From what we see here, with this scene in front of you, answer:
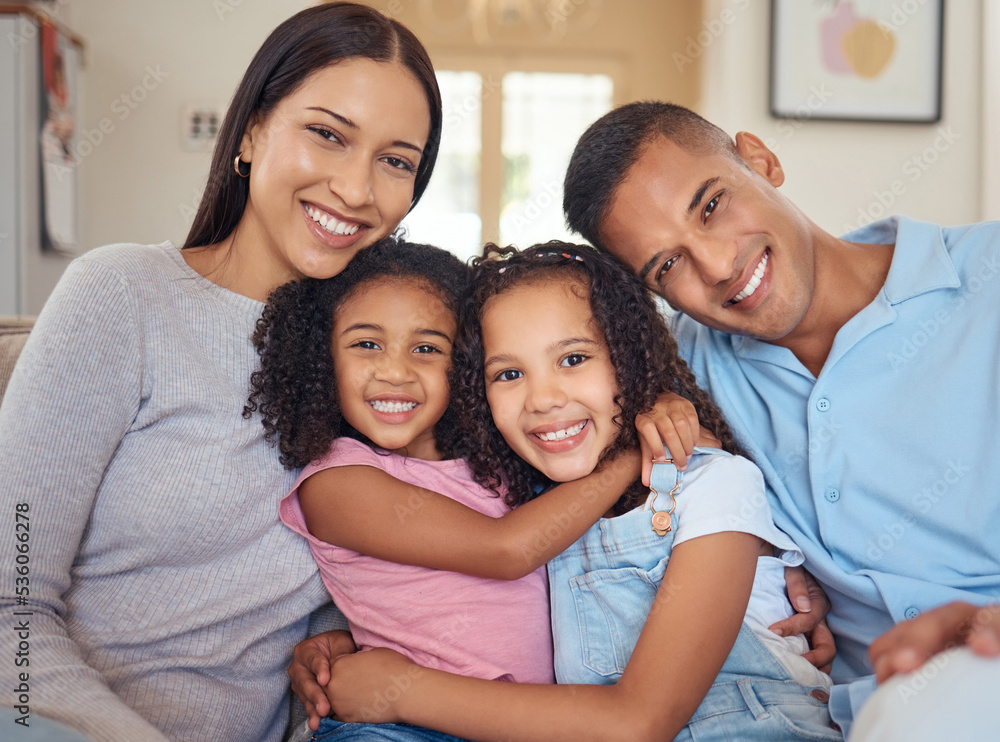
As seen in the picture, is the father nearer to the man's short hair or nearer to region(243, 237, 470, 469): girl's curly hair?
the man's short hair

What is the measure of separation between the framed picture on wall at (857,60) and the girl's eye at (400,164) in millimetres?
2383

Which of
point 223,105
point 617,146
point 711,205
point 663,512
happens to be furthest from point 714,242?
point 223,105

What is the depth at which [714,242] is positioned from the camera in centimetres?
127

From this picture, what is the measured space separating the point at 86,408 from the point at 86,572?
232 mm

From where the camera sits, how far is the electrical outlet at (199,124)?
3.46 m

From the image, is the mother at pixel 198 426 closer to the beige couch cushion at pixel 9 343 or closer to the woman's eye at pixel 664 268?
the beige couch cushion at pixel 9 343

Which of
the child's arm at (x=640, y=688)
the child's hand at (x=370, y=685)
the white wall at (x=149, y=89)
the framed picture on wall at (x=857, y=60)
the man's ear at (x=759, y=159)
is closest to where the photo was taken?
the child's arm at (x=640, y=688)

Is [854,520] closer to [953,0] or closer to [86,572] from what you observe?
[86,572]

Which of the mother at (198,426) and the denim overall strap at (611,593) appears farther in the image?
the denim overall strap at (611,593)

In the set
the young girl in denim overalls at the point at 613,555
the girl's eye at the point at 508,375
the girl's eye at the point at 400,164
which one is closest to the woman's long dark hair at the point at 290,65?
the girl's eye at the point at 400,164

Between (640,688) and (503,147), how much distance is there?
15.7 ft

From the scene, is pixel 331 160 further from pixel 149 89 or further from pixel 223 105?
pixel 149 89

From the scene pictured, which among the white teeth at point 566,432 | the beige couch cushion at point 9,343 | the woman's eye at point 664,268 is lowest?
the white teeth at point 566,432

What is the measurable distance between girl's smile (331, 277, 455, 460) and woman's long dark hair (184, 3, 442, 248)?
10.8 inches
